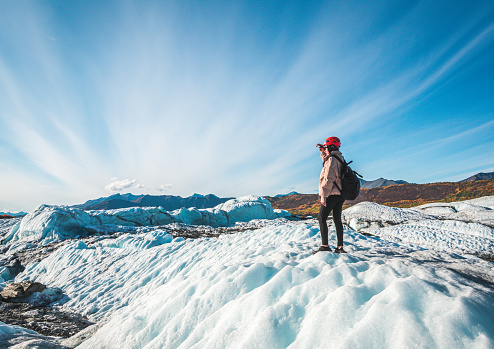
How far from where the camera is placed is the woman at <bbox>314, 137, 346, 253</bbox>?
393 centimetres

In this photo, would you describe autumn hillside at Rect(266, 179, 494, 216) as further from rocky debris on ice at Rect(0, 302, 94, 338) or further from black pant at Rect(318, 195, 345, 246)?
rocky debris on ice at Rect(0, 302, 94, 338)

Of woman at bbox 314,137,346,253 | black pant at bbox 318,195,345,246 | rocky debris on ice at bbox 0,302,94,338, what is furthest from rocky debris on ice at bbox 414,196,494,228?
rocky debris on ice at bbox 0,302,94,338

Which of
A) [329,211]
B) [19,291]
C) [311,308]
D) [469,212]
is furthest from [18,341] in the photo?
[469,212]

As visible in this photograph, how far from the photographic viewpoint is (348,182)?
3932mm

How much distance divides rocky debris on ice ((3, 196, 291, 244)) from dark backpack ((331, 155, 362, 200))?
2021cm

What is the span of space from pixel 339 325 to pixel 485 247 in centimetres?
1020

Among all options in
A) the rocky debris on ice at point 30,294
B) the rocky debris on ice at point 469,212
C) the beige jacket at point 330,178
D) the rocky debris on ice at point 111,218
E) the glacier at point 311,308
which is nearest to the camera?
the glacier at point 311,308

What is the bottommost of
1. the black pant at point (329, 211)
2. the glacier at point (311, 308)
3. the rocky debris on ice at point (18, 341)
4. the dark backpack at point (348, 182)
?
the rocky debris on ice at point (18, 341)

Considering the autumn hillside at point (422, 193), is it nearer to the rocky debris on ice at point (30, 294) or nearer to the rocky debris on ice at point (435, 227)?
the rocky debris on ice at point (435, 227)

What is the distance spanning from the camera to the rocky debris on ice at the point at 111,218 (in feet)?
55.9

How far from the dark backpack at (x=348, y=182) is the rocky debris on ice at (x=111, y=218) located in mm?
20215

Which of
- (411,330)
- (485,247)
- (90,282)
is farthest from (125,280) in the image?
(485,247)

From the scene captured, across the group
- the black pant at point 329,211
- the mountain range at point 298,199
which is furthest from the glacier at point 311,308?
the mountain range at point 298,199

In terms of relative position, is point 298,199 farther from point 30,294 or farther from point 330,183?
→ point 330,183
